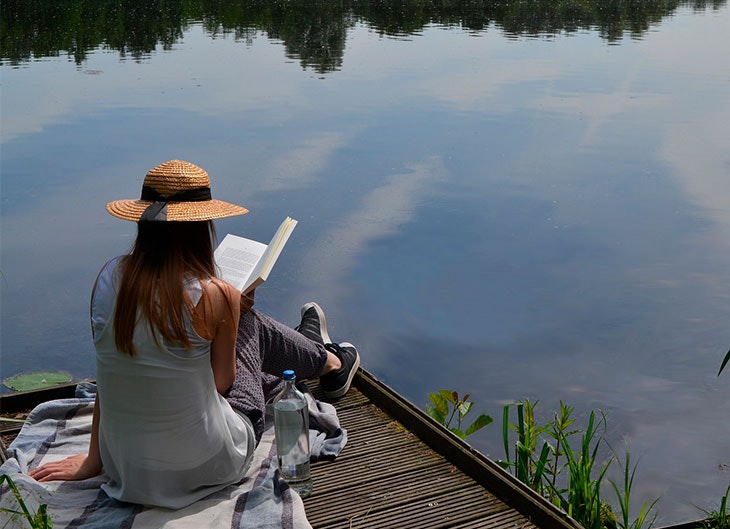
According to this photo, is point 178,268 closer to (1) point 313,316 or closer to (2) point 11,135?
(1) point 313,316

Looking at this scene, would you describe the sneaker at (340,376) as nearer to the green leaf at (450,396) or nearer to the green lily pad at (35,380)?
the green leaf at (450,396)

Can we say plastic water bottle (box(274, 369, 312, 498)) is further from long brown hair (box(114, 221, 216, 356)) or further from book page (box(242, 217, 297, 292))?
long brown hair (box(114, 221, 216, 356))

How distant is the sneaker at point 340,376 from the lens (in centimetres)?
308

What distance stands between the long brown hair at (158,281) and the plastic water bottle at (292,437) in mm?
444

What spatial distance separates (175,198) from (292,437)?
2.40ft

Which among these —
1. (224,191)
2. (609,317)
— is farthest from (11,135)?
(609,317)

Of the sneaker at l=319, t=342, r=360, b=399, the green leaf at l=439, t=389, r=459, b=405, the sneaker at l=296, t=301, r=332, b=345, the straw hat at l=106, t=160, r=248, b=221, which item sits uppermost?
the straw hat at l=106, t=160, r=248, b=221

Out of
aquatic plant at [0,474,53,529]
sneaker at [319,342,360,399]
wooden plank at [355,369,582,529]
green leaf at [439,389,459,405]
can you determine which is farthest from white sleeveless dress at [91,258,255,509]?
green leaf at [439,389,459,405]

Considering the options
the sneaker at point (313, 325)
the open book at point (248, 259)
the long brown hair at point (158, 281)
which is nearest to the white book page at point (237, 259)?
the open book at point (248, 259)

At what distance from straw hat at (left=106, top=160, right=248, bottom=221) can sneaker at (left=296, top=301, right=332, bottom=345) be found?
1029 millimetres

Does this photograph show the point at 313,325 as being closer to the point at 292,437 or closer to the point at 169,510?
the point at 292,437

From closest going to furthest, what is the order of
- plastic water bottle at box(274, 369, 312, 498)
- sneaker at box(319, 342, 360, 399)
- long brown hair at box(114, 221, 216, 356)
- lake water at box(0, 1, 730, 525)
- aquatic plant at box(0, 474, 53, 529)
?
aquatic plant at box(0, 474, 53, 529) < long brown hair at box(114, 221, 216, 356) < plastic water bottle at box(274, 369, 312, 498) < sneaker at box(319, 342, 360, 399) < lake water at box(0, 1, 730, 525)

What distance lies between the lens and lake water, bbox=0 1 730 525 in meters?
4.32

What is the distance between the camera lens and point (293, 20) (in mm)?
15445
